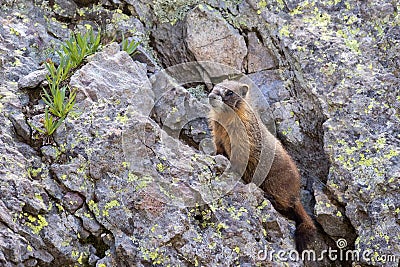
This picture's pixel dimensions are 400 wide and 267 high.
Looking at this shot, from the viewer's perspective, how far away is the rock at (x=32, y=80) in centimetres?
472

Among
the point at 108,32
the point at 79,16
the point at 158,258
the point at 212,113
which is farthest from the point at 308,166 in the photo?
the point at 79,16

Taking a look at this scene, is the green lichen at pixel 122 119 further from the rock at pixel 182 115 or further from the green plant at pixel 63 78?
the rock at pixel 182 115

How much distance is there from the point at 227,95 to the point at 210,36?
86 cm

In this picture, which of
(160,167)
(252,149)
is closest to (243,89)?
(252,149)

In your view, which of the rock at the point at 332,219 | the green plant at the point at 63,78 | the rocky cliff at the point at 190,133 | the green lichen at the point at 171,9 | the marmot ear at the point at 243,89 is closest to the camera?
the rocky cliff at the point at 190,133

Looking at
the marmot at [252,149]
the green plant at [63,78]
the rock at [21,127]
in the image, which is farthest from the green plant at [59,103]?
the marmot at [252,149]

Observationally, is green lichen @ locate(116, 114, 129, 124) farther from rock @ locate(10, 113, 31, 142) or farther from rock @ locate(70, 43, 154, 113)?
rock @ locate(10, 113, 31, 142)

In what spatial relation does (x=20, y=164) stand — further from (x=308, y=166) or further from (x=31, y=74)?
(x=308, y=166)

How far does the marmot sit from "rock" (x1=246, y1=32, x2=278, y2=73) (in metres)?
0.41

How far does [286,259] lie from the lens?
455 centimetres

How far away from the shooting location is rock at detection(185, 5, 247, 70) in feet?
19.9

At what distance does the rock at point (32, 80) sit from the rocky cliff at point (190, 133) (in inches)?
0.8

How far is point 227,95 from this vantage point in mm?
5719

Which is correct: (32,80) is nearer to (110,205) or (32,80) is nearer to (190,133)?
(110,205)
